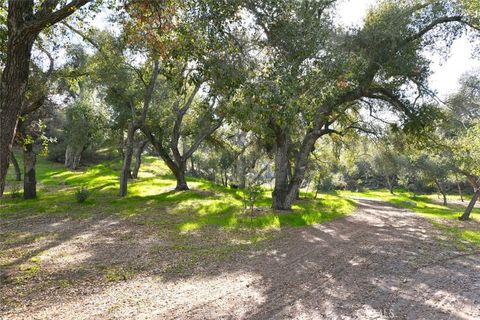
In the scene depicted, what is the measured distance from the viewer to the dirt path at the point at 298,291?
304 inches

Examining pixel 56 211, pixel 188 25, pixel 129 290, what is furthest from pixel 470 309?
pixel 56 211

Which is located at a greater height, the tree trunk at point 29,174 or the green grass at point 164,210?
the tree trunk at point 29,174

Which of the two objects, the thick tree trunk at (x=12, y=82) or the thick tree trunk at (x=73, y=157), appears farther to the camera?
the thick tree trunk at (x=73, y=157)

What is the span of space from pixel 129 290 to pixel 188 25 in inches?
274

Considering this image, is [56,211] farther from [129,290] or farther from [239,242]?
[129,290]

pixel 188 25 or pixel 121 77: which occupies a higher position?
pixel 121 77

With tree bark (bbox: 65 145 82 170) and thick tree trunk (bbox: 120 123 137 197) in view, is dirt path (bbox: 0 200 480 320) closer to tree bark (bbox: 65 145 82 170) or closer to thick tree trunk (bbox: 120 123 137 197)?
thick tree trunk (bbox: 120 123 137 197)

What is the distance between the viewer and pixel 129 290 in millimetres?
9227

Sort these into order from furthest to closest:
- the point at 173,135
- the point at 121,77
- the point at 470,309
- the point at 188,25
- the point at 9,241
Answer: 1. the point at 173,135
2. the point at 121,77
3. the point at 9,241
4. the point at 188,25
5. the point at 470,309

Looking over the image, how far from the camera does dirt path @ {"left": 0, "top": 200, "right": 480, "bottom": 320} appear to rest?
7711mm

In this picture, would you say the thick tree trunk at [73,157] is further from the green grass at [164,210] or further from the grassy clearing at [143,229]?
the green grass at [164,210]

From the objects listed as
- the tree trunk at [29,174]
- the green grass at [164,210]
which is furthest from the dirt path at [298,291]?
the tree trunk at [29,174]

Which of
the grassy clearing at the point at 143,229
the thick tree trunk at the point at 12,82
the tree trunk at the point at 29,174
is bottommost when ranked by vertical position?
the grassy clearing at the point at 143,229

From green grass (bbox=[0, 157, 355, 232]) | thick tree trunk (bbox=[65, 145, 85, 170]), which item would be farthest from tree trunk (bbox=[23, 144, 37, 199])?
thick tree trunk (bbox=[65, 145, 85, 170])
